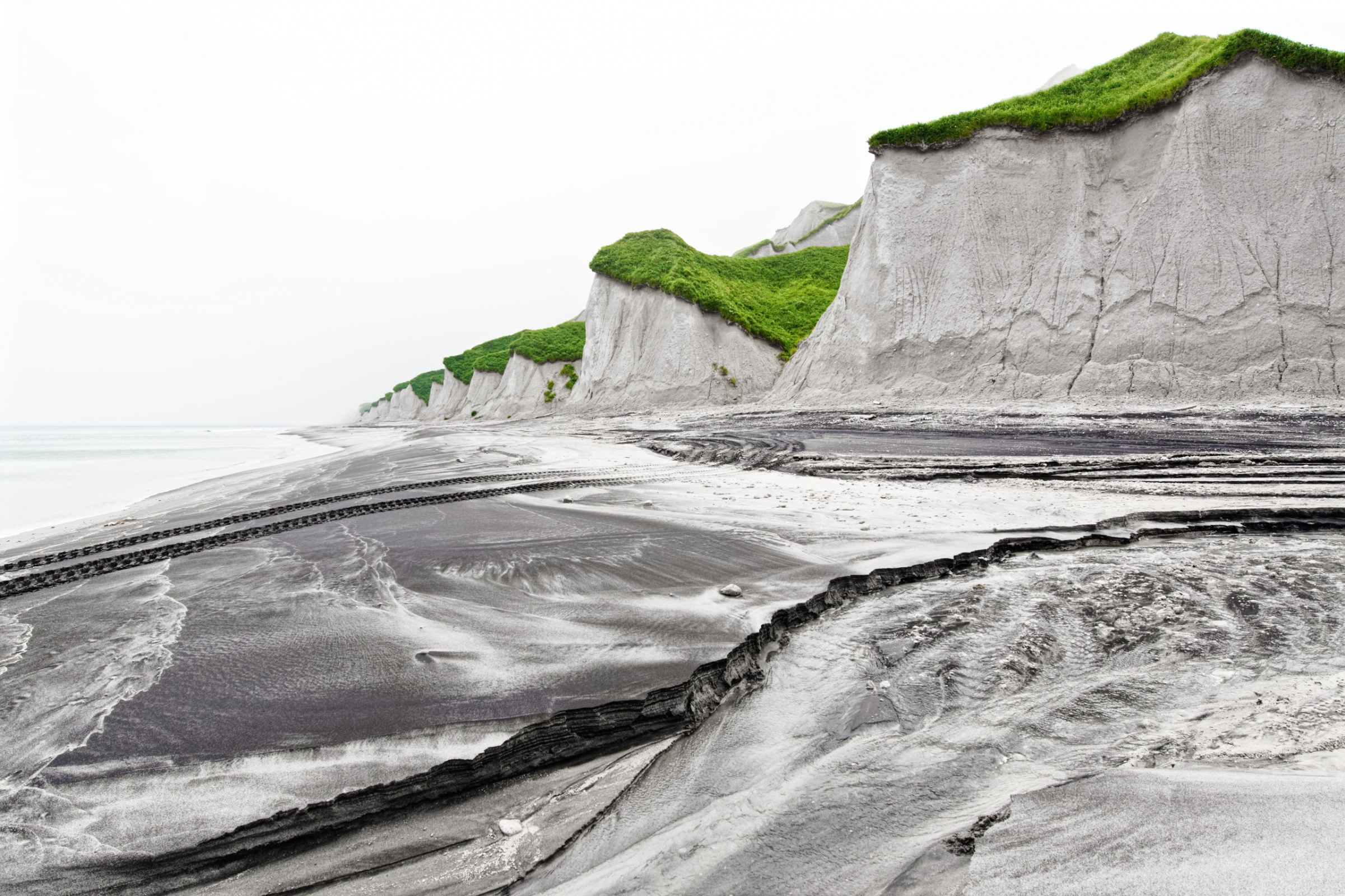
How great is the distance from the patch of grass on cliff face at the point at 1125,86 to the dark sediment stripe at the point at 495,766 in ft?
67.8

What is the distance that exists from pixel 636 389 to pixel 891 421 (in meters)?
17.6

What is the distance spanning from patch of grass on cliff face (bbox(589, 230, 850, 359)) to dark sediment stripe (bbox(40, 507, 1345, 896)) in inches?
1078

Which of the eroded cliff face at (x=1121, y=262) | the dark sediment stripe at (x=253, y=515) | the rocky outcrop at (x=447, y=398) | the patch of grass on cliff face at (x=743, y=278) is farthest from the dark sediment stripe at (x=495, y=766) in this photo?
the rocky outcrop at (x=447, y=398)

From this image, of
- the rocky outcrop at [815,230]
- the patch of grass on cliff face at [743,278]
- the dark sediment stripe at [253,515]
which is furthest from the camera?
the rocky outcrop at [815,230]

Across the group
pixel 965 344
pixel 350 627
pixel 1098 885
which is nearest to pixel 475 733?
pixel 350 627

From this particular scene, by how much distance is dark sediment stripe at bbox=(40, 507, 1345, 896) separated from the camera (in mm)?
1611

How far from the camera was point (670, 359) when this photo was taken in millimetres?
28875

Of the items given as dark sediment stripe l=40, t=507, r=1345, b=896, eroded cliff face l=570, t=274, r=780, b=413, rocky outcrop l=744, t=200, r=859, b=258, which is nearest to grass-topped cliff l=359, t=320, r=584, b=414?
eroded cliff face l=570, t=274, r=780, b=413

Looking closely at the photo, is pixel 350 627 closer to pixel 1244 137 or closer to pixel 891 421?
pixel 891 421

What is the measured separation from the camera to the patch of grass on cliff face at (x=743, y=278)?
1179 inches

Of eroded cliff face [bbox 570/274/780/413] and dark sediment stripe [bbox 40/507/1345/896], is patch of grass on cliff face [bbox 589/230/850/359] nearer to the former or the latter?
eroded cliff face [bbox 570/274/780/413]

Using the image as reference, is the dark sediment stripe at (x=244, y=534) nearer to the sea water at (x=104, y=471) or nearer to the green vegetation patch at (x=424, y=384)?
the sea water at (x=104, y=471)

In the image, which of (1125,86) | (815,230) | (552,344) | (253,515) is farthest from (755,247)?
(253,515)

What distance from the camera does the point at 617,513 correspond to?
19.5ft
